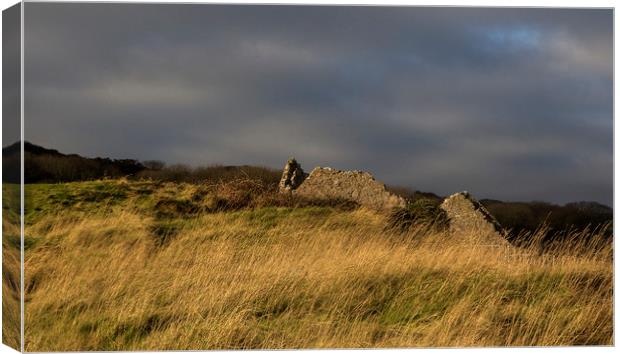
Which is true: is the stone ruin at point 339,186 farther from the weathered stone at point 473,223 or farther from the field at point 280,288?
the field at point 280,288

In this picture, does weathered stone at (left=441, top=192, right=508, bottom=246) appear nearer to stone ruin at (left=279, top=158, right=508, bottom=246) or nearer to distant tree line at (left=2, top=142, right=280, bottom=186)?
stone ruin at (left=279, top=158, right=508, bottom=246)

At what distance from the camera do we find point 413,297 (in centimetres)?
793

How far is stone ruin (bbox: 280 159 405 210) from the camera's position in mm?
10016

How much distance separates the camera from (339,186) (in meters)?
10.8

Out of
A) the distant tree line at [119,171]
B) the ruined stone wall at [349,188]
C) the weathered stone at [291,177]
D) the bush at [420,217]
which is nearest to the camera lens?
the distant tree line at [119,171]

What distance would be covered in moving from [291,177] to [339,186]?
0.73m

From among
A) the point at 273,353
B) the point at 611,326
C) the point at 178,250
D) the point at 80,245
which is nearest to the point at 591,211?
the point at 611,326

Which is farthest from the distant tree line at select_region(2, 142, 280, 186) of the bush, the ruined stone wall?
the bush

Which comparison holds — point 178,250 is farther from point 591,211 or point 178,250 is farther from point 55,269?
point 591,211

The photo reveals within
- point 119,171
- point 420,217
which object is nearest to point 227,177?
point 119,171

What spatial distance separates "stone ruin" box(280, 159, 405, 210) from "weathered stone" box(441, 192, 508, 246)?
73 cm

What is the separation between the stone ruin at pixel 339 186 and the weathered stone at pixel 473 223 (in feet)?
2.39

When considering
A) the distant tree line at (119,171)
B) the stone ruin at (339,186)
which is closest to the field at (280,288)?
the distant tree line at (119,171)

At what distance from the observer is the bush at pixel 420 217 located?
9938 mm
